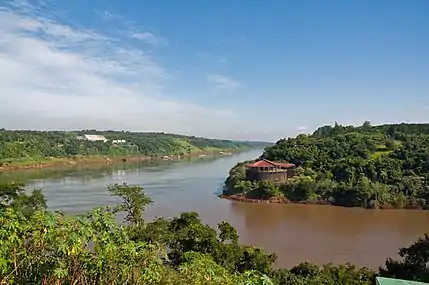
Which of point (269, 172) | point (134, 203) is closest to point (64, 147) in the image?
point (269, 172)

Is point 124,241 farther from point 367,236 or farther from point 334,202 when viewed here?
point 334,202

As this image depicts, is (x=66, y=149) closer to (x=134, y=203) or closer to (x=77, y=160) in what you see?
(x=77, y=160)

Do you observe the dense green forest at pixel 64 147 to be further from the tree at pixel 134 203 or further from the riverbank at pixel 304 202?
the tree at pixel 134 203

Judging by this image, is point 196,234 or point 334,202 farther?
point 334,202

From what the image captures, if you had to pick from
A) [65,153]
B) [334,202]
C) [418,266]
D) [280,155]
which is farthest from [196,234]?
[65,153]

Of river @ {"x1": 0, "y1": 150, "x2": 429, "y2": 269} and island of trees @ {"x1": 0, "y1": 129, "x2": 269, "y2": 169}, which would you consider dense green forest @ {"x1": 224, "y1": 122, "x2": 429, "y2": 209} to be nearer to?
river @ {"x1": 0, "y1": 150, "x2": 429, "y2": 269}
